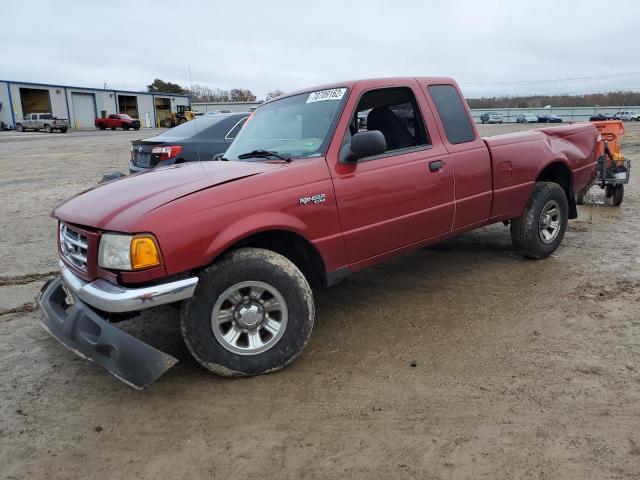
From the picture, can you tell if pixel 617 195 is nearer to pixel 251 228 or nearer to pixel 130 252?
pixel 251 228

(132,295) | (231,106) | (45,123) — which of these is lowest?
(132,295)

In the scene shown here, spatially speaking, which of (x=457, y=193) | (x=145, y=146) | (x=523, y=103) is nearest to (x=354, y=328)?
(x=457, y=193)

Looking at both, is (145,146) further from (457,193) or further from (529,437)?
(529,437)

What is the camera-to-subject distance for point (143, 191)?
10.6ft

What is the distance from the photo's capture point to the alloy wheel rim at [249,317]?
3141 mm

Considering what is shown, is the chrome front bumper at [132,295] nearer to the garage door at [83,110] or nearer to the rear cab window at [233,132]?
the rear cab window at [233,132]

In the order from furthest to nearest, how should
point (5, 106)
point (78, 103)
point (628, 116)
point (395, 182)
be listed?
point (628, 116)
point (78, 103)
point (5, 106)
point (395, 182)

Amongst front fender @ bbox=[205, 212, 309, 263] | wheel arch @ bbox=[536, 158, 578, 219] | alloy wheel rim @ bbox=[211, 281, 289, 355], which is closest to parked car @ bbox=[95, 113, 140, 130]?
wheel arch @ bbox=[536, 158, 578, 219]

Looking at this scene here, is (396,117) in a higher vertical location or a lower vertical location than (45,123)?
lower

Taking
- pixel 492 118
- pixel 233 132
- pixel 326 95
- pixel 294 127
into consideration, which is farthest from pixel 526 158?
pixel 492 118

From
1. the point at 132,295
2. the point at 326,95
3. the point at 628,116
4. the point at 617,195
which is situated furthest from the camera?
the point at 628,116

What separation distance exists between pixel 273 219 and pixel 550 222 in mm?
3658

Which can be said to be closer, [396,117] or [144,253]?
[144,253]

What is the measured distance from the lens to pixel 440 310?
4.29 meters
